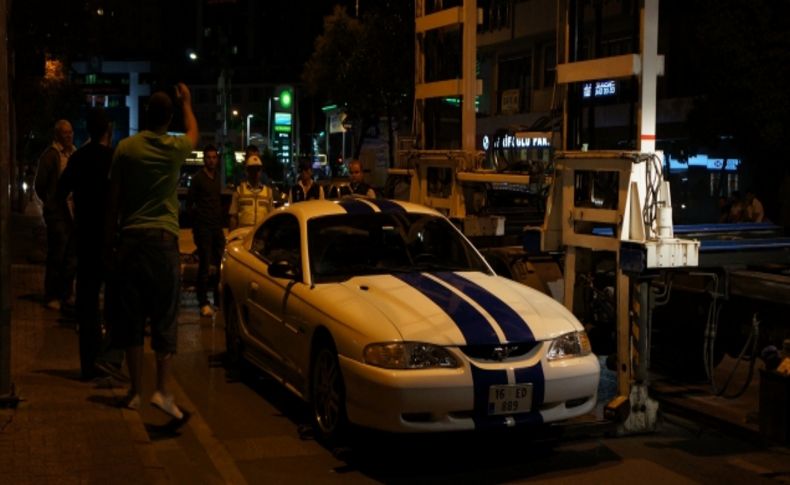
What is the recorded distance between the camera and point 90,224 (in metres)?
8.16

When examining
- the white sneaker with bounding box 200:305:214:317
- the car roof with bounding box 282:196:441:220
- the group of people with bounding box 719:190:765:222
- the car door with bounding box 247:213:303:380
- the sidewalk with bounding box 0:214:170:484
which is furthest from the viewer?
the group of people with bounding box 719:190:765:222

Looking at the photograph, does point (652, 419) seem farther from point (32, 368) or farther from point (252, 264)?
point (32, 368)

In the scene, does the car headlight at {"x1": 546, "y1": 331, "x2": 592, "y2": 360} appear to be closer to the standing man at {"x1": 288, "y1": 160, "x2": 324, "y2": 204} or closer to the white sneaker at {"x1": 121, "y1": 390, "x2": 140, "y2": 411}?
the white sneaker at {"x1": 121, "y1": 390, "x2": 140, "y2": 411}

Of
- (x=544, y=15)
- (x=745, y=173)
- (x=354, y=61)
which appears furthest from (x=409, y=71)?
(x=745, y=173)

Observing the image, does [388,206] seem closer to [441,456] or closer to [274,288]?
[274,288]

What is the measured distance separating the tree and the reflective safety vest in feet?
63.6

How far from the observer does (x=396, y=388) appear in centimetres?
648

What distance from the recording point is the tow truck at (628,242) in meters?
7.61

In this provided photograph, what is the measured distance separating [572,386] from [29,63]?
69.3 feet

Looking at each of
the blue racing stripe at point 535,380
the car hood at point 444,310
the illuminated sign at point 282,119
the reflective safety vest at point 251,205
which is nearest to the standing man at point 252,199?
the reflective safety vest at point 251,205

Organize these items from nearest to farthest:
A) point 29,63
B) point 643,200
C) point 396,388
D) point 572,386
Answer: point 396,388, point 572,386, point 643,200, point 29,63

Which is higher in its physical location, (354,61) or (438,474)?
(354,61)

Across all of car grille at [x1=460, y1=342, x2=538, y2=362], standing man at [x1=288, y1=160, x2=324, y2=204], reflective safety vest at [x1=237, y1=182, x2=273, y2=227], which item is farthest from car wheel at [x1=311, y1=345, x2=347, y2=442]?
standing man at [x1=288, y1=160, x2=324, y2=204]

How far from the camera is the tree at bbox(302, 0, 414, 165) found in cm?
3256
